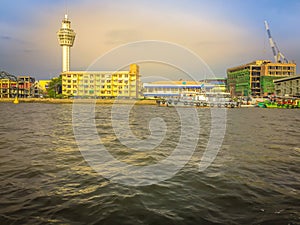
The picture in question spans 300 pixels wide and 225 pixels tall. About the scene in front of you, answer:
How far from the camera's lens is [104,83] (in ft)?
264

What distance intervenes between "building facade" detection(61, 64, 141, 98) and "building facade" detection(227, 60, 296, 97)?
4372 centimetres

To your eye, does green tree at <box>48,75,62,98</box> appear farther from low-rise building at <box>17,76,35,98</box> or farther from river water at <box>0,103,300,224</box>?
river water at <box>0,103,300,224</box>

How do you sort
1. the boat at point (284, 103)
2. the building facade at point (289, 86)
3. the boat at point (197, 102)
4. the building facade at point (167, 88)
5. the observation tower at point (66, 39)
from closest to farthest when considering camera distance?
1. the boat at point (197, 102)
2. the boat at point (284, 103)
3. the building facade at point (289, 86)
4. the building facade at point (167, 88)
5. the observation tower at point (66, 39)

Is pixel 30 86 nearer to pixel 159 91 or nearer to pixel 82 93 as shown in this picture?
pixel 82 93

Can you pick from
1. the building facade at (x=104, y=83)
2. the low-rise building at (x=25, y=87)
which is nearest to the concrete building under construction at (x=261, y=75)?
the building facade at (x=104, y=83)

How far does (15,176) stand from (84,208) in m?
2.88

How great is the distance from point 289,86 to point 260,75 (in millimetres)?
19898

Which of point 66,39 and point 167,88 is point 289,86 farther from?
point 66,39

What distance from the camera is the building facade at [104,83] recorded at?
79438 millimetres

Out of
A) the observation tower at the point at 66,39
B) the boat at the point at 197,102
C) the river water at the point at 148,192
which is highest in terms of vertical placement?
the observation tower at the point at 66,39

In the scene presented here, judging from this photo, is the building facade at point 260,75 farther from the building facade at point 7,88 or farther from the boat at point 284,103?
the building facade at point 7,88

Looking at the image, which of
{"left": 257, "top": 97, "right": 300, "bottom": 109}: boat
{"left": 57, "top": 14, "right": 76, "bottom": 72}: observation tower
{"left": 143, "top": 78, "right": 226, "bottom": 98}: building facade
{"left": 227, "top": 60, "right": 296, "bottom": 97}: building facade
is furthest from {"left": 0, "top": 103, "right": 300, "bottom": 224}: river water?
{"left": 57, "top": 14, "right": 76, "bottom": 72}: observation tower

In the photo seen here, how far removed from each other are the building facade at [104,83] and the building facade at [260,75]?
43.7 m

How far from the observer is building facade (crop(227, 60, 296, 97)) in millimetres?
85312
